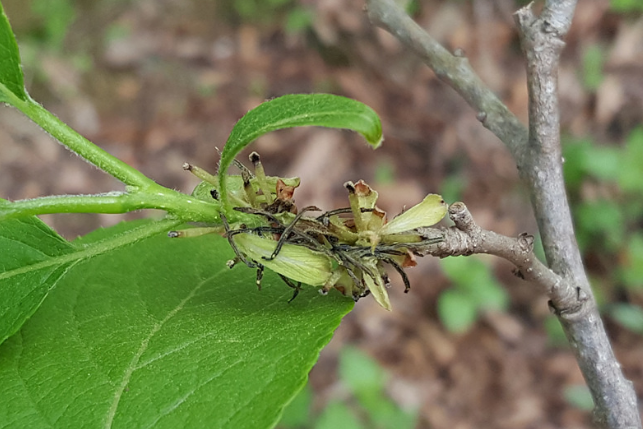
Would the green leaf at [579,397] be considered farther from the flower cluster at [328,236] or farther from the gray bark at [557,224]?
the flower cluster at [328,236]

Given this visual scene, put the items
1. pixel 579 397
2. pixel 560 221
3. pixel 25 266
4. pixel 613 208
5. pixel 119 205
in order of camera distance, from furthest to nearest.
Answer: pixel 613 208 < pixel 579 397 < pixel 560 221 < pixel 25 266 < pixel 119 205

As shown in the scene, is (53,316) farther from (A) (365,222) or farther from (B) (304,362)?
(A) (365,222)

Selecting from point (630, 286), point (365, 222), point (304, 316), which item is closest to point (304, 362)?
point (304, 316)

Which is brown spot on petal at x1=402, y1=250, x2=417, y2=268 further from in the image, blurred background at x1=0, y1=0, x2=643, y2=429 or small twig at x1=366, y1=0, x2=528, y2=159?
blurred background at x1=0, y1=0, x2=643, y2=429

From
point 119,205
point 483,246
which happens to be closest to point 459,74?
point 483,246

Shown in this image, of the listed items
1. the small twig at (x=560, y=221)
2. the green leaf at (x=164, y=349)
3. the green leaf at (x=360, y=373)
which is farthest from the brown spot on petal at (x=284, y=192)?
the green leaf at (x=360, y=373)

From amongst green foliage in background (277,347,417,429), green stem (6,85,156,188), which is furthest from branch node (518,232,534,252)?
green foliage in background (277,347,417,429)

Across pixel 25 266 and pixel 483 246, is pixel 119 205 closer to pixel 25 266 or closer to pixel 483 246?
pixel 25 266
